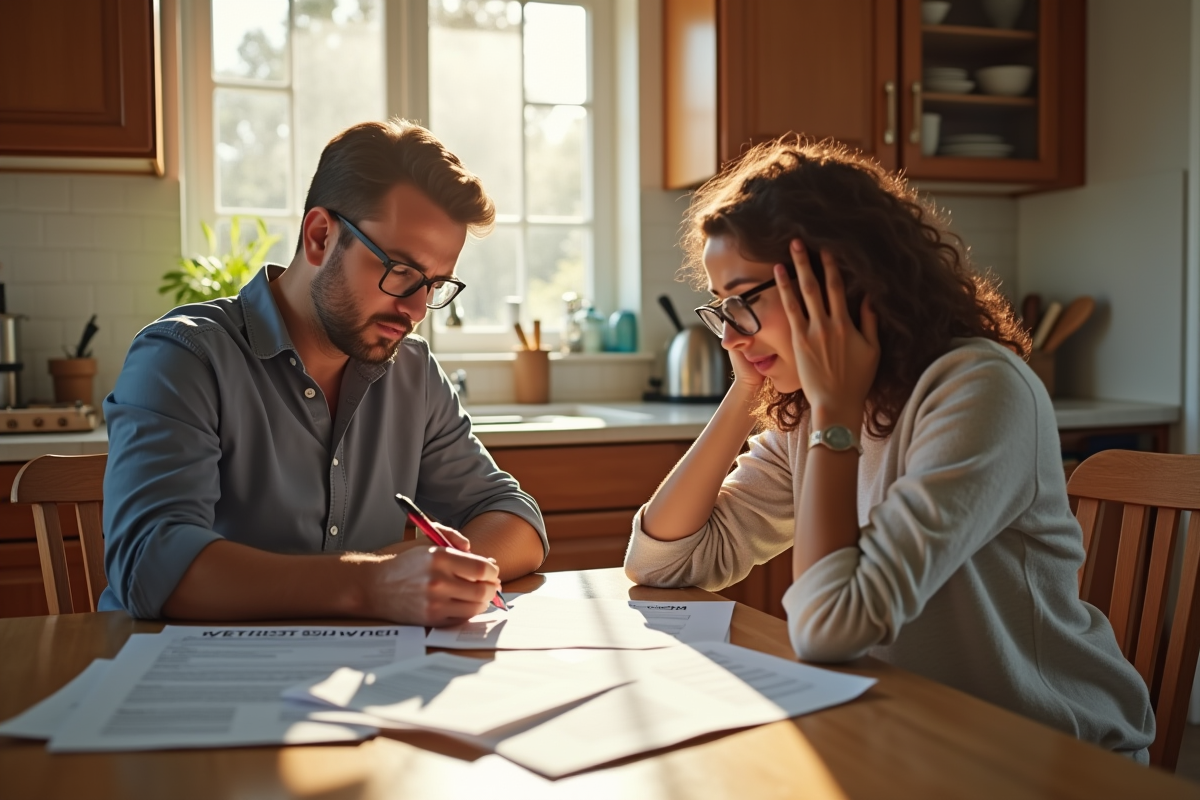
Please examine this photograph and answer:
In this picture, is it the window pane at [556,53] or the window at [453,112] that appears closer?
the window at [453,112]

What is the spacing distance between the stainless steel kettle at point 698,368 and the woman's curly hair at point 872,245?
2.00 meters

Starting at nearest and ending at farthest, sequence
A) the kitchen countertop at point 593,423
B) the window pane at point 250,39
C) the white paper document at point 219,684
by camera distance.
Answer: the white paper document at point 219,684
the kitchen countertop at point 593,423
the window pane at point 250,39

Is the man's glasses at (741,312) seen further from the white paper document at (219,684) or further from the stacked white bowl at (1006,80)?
the stacked white bowl at (1006,80)

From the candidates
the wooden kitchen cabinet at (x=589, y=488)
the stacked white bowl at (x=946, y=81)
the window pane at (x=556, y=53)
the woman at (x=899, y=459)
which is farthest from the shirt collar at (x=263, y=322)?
the stacked white bowl at (x=946, y=81)

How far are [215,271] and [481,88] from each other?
44.7 inches

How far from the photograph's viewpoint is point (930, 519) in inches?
45.6

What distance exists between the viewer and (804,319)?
1.38m

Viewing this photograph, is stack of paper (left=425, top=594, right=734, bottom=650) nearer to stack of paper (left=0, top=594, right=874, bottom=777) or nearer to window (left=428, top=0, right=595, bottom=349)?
stack of paper (left=0, top=594, right=874, bottom=777)

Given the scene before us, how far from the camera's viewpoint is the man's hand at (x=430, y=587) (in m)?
1.30

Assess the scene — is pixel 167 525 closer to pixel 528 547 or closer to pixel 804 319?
pixel 528 547

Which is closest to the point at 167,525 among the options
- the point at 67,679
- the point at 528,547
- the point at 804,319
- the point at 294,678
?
the point at 67,679

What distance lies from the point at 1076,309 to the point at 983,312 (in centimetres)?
251

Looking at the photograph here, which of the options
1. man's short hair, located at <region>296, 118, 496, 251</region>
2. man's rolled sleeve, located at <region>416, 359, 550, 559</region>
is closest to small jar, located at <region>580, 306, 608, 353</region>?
man's rolled sleeve, located at <region>416, 359, 550, 559</region>

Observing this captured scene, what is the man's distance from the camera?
1.46 m
